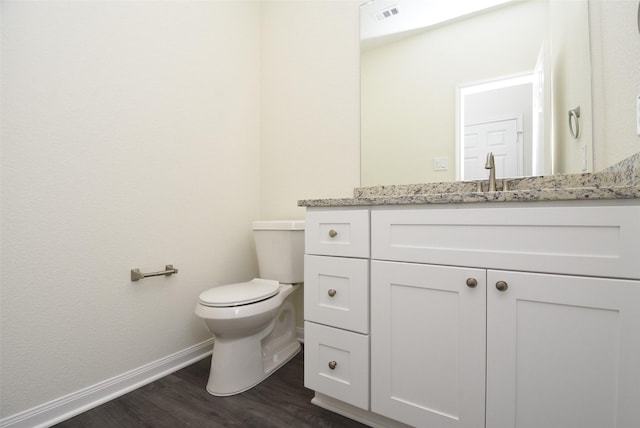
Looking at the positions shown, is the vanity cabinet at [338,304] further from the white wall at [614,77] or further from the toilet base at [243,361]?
the white wall at [614,77]

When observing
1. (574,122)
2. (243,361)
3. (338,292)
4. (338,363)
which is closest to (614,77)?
(574,122)

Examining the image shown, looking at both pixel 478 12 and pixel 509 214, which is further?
pixel 478 12

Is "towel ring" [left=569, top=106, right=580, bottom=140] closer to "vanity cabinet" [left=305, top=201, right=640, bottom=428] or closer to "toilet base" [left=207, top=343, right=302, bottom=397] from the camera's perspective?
"vanity cabinet" [left=305, top=201, right=640, bottom=428]

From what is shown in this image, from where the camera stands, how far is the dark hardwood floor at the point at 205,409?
1115mm

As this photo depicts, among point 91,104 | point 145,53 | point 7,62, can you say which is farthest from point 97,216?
point 145,53

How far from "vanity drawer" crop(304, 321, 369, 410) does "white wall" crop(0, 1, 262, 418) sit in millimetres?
837

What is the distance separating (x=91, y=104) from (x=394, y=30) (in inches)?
60.6

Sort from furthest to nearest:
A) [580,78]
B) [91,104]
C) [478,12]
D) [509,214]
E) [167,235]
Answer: [167,235]
[478,12]
[91,104]
[580,78]
[509,214]

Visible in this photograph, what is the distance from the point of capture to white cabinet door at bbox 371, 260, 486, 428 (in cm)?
84

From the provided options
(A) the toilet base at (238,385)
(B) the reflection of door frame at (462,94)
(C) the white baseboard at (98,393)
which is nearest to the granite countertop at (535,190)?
(B) the reflection of door frame at (462,94)

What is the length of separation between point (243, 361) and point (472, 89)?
1.72 meters

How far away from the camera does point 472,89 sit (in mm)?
1373

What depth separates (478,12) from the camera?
1360mm

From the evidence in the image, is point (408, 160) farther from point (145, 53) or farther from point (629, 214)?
point (145, 53)
